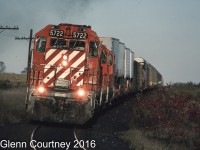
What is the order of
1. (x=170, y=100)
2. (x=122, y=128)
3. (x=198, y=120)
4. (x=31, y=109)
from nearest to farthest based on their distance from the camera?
(x=31, y=109), (x=122, y=128), (x=198, y=120), (x=170, y=100)

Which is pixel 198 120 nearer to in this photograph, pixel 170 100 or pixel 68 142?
pixel 170 100

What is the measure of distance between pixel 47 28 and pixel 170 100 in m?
6.80

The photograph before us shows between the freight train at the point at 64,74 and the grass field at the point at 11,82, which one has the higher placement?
the grass field at the point at 11,82

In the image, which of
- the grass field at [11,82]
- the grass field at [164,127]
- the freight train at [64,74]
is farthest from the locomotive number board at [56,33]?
the grass field at [11,82]

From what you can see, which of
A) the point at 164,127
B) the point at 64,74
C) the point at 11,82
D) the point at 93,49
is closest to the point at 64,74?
the point at 64,74

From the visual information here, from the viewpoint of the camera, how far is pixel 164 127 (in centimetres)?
1301

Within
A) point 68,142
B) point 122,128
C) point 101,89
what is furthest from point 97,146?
point 101,89

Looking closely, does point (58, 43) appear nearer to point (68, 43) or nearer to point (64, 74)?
point (68, 43)

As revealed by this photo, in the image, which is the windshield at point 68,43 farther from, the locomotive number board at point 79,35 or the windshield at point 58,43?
the locomotive number board at point 79,35

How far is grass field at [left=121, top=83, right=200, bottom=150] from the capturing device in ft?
35.8

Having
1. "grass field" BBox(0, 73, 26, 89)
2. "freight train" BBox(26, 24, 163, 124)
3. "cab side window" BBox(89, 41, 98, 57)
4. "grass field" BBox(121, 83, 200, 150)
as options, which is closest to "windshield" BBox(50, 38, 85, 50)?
"freight train" BBox(26, 24, 163, 124)

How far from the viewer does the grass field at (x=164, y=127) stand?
10.9 metres

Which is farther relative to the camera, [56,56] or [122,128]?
[122,128]

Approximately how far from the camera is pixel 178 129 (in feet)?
42.8
